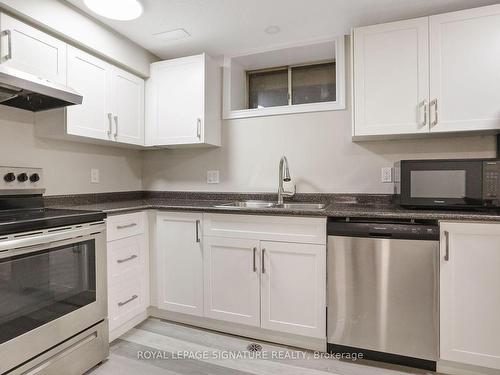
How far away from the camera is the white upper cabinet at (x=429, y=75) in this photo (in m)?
1.83

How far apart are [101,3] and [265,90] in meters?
1.51

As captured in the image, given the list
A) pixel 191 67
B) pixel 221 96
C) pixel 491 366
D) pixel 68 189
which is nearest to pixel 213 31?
pixel 191 67

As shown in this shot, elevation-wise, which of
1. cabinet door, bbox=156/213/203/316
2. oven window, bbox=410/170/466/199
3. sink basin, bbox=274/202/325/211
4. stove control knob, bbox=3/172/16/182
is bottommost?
cabinet door, bbox=156/213/203/316

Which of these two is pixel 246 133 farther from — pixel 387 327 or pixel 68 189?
pixel 387 327

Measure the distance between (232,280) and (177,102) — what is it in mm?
1565

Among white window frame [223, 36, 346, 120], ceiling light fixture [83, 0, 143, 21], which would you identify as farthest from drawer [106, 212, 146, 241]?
ceiling light fixture [83, 0, 143, 21]

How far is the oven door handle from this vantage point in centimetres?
130

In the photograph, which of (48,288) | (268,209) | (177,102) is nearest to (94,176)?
(177,102)

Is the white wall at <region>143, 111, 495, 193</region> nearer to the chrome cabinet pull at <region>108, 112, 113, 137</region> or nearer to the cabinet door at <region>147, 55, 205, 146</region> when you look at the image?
the cabinet door at <region>147, 55, 205, 146</region>

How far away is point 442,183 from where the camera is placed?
1825mm

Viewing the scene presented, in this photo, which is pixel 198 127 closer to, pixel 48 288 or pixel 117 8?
pixel 117 8

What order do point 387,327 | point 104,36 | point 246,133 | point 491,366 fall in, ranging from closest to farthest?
point 491,366
point 387,327
point 104,36
point 246,133

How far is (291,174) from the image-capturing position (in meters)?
2.56

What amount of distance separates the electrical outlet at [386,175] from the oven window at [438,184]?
40 cm
